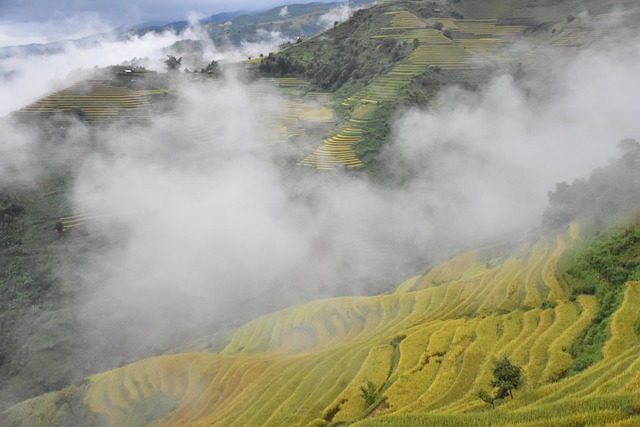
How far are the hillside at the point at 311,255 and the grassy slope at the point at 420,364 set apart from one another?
0.58 feet

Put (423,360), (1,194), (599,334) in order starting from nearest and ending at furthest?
(599,334), (423,360), (1,194)

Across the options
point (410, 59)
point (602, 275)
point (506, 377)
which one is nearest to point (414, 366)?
point (506, 377)

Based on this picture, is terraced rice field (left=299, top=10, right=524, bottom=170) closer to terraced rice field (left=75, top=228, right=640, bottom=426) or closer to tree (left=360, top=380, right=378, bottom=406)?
terraced rice field (left=75, top=228, right=640, bottom=426)

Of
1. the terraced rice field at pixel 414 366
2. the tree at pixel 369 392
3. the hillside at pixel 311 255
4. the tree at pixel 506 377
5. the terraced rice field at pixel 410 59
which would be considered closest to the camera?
the terraced rice field at pixel 414 366

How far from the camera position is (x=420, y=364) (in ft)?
91.2

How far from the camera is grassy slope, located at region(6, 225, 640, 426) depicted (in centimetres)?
1753

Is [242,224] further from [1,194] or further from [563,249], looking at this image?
[563,249]

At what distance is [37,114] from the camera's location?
81375mm

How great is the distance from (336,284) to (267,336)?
68.1ft

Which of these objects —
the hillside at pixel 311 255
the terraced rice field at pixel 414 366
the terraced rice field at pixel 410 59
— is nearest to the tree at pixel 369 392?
the hillside at pixel 311 255

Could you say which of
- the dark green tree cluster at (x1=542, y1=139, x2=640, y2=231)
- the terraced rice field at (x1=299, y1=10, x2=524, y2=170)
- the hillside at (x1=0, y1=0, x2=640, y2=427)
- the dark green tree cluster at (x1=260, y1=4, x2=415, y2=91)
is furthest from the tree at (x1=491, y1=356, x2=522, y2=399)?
the dark green tree cluster at (x1=260, y1=4, x2=415, y2=91)

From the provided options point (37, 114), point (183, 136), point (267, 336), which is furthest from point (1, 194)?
point (267, 336)

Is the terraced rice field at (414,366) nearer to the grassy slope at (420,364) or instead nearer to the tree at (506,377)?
the grassy slope at (420,364)

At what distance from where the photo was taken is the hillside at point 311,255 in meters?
26.8
